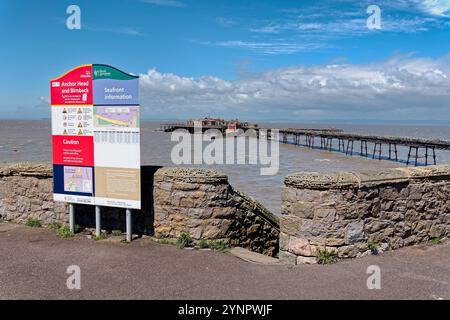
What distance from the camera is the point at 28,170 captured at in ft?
24.4

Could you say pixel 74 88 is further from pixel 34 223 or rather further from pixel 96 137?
pixel 34 223

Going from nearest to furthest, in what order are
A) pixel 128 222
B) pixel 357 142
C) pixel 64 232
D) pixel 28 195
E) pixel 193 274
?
pixel 193 274 < pixel 128 222 < pixel 64 232 < pixel 28 195 < pixel 357 142

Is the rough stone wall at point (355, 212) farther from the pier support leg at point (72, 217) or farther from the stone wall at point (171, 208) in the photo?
the pier support leg at point (72, 217)

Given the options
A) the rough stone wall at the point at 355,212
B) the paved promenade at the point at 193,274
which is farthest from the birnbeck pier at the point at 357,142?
the paved promenade at the point at 193,274

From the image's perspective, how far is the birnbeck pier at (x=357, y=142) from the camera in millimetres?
38938

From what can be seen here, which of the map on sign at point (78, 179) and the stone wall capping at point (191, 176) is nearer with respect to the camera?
the stone wall capping at point (191, 176)

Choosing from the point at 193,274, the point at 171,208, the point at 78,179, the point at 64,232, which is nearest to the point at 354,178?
the point at 193,274

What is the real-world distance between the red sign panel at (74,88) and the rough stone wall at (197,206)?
1.76 metres

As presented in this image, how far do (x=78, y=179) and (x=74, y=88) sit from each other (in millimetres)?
1527

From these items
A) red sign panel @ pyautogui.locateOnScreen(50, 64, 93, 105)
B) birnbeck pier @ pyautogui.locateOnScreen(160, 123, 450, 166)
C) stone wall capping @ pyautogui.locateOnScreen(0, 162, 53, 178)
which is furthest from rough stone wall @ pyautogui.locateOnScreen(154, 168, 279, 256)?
birnbeck pier @ pyautogui.locateOnScreen(160, 123, 450, 166)

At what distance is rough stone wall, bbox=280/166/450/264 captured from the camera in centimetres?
554
